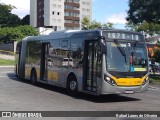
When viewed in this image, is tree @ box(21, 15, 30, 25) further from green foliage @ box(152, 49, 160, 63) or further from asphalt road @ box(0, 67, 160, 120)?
asphalt road @ box(0, 67, 160, 120)

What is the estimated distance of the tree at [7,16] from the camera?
11094cm

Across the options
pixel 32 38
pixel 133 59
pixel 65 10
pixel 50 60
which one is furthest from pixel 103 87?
pixel 65 10

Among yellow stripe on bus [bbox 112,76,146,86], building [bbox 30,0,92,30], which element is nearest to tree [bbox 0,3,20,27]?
building [bbox 30,0,92,30]

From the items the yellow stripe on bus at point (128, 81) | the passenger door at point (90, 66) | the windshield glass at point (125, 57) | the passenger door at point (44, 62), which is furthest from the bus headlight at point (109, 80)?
the passenger door at point (44, 62)

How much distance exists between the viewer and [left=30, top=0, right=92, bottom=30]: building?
118188mm

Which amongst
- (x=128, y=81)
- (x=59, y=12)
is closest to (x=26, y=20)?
(x=59, y=12)

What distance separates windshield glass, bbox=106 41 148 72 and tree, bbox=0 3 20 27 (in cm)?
9837

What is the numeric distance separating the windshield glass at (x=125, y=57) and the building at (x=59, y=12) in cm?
10160

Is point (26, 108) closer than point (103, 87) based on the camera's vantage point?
Yes

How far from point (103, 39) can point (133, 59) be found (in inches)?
59.4

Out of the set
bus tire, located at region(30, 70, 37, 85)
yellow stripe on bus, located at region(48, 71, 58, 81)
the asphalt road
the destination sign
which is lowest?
the asphalt road

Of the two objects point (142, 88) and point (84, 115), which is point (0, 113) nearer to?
point (84, 115)

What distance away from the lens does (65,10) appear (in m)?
123

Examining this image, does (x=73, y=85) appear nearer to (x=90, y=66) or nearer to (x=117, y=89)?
(x=90, y=66)
